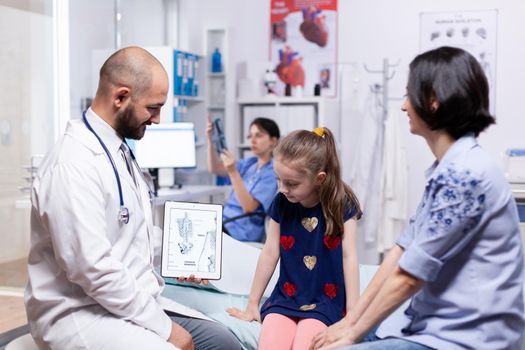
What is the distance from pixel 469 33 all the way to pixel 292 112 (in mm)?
1373

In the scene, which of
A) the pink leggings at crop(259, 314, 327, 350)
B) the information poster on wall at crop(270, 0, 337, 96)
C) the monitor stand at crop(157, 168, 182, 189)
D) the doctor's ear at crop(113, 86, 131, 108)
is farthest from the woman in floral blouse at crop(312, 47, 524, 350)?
the information poster on wall at crop(270, 0, 337, 96)

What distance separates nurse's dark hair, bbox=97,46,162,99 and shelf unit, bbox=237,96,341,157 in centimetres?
312

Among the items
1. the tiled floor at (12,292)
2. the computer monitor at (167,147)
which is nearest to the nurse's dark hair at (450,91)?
the tiled floor at (12,292)

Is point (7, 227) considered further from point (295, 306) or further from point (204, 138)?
point (295, 306)

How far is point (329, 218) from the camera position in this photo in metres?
2.13

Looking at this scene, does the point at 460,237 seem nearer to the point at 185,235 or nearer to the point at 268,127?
the point at 185,235

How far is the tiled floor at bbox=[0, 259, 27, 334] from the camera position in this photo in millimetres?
3568

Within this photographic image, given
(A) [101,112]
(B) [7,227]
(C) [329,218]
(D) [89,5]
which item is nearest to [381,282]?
(C) [329,218]

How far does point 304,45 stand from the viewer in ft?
17.4

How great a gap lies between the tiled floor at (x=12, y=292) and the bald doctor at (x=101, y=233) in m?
1.96

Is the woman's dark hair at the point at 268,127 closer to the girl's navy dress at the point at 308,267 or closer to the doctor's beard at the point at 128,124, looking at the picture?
the girl's navy dress at the point at 308,267

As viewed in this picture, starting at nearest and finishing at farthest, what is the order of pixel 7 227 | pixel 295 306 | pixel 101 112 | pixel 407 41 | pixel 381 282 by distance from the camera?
pixel 381 282 → pixel 101 112 → pixel 295 306 → pixel 7 227 → pixel 407 41

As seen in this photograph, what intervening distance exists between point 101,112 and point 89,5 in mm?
3428

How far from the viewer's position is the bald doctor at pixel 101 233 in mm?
1648
